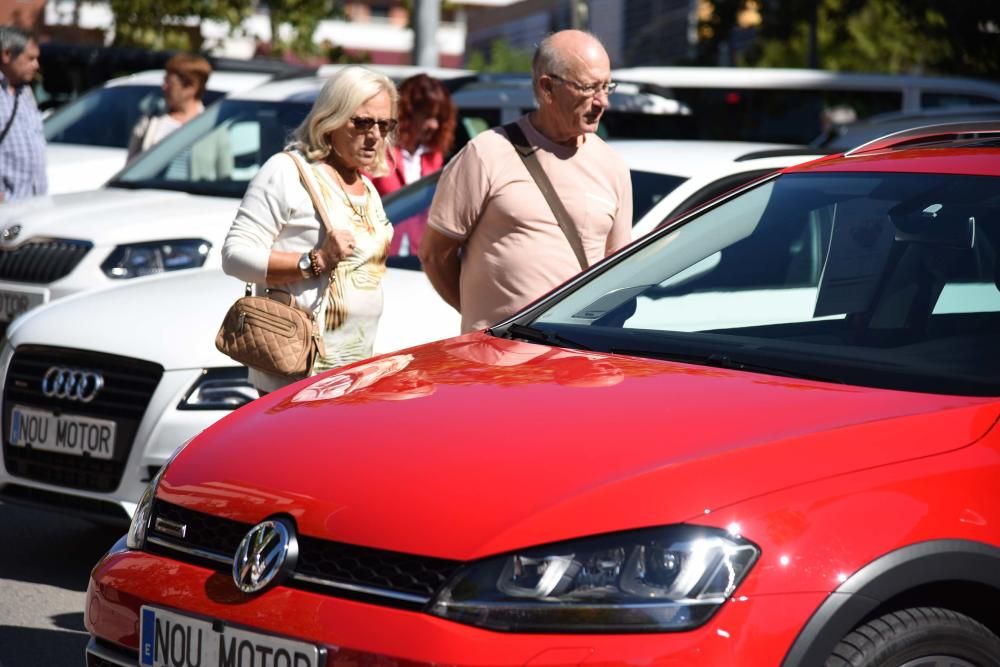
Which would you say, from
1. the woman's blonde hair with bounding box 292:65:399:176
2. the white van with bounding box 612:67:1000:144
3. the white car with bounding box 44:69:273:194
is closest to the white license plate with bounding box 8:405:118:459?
the woman's blonde hair with bounding box 292:65:399:176

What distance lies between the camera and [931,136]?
4.69 metres

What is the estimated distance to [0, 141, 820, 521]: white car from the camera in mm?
5629

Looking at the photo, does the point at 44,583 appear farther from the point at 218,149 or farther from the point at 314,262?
the point at 218,149

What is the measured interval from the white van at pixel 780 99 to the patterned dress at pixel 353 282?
1250 centimetres

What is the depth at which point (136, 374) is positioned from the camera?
5707 millimetres

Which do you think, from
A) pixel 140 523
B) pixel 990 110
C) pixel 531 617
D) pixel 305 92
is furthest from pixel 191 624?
pixel 990 110

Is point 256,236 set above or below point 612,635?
above

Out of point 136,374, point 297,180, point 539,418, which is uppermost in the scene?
point 297,180

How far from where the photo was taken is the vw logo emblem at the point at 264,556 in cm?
311

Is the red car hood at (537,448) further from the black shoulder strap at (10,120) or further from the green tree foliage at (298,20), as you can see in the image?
the green tree foliage at (298,20)

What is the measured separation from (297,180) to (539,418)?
1.87 meters

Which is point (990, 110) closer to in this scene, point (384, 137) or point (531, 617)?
point (384, 137)

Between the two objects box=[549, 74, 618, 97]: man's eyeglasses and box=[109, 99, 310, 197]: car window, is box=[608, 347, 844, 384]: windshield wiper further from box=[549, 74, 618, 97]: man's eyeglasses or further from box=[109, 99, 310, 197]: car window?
box=[109, 99, 310, 197]: car window

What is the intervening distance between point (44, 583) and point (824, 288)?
3.05 metres
